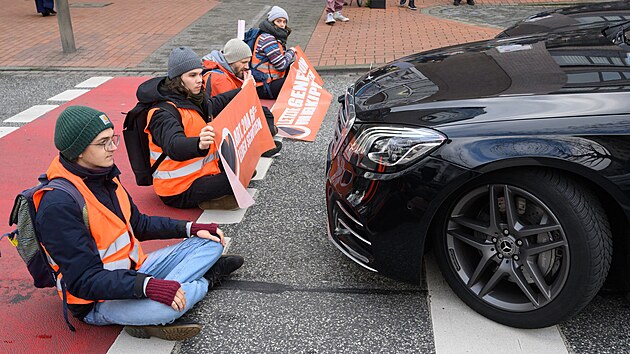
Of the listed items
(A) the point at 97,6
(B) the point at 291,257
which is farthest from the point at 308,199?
(A) the point at 97,6

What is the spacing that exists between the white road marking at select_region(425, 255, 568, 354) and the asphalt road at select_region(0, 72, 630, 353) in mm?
26

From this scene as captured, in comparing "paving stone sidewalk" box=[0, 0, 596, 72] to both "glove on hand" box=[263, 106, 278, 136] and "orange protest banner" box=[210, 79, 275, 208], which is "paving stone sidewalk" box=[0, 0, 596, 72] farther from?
"orange protest banner" box=[210, 79, 275, 208]

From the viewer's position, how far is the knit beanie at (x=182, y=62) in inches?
161

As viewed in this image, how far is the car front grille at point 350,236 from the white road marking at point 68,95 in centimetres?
519

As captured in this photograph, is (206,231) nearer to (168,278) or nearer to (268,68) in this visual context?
(168,278)

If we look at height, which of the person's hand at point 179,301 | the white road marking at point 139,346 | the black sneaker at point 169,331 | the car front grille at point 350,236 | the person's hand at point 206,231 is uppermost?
the car front grille at point 350,236

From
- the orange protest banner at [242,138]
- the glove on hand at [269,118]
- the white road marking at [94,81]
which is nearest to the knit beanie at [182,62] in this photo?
the orange protest banner at [242,138]

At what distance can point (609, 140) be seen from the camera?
8.88 ft

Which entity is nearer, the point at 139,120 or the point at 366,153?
the point at 366,153

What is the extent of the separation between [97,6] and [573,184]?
41.4 feet

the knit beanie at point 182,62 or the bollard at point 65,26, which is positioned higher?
the knit beanie at point 182,62

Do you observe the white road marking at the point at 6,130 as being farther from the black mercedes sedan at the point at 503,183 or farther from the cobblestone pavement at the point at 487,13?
the cobblestone pavement at the point at 487,13

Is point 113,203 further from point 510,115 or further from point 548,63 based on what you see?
point 548,63

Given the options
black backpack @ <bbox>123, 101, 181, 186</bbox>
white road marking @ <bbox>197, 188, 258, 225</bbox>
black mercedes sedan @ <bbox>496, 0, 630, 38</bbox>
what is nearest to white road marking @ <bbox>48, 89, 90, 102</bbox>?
black backpack @ <bbox>123, 101, 181, 186</bbox>
